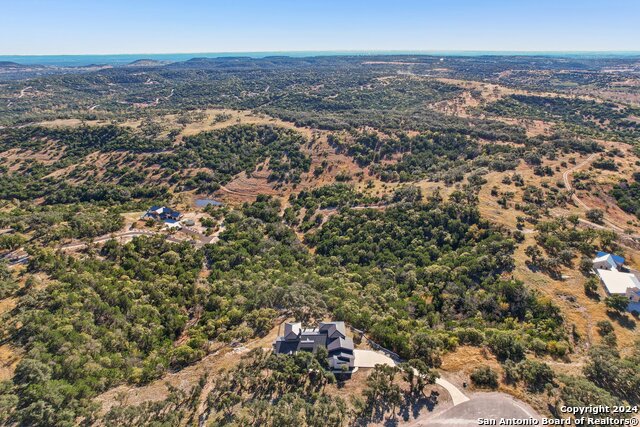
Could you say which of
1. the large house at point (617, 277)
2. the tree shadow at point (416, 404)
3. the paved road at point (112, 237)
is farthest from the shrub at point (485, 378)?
the paved road at point (112, 237)

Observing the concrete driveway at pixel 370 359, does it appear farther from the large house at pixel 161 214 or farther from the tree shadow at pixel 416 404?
the large house at pixel 161 214

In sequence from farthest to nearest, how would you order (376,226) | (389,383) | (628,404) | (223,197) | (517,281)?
1. (223,197)
2. (376,226)
3. (517,281)
4. (389,383)
5. (628,404)

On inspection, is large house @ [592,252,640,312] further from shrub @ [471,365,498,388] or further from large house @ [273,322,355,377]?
large house @ [273,322,355,377]

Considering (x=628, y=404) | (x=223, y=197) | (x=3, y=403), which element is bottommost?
(x=223, y=197)

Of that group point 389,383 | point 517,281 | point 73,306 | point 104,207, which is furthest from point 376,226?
point 104,207

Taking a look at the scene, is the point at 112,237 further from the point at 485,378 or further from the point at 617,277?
the point at 617,277

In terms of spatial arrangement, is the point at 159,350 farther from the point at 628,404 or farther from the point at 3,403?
the point at 628,404

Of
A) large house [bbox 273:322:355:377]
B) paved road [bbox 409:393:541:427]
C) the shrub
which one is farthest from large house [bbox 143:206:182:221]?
the shrub
